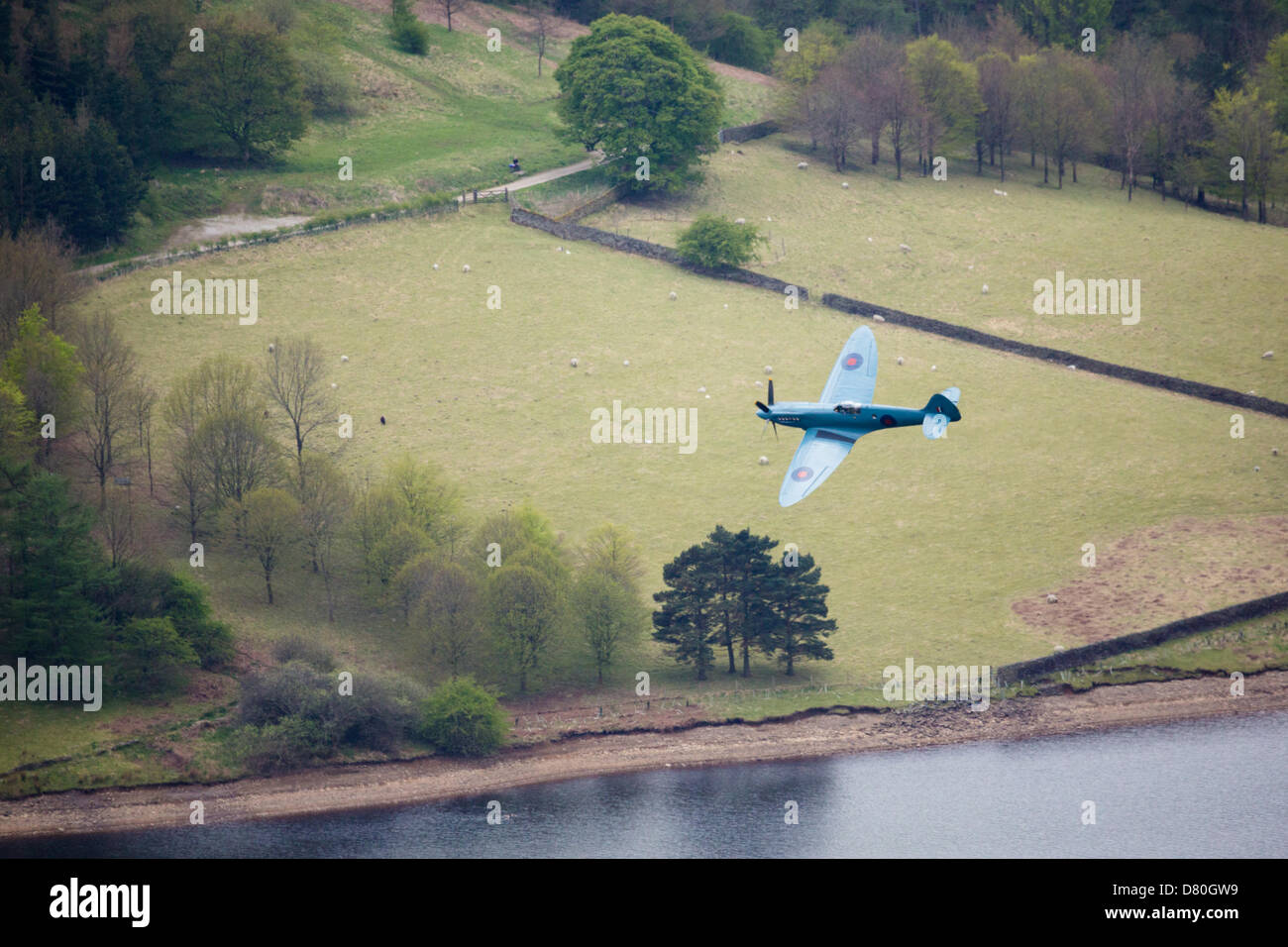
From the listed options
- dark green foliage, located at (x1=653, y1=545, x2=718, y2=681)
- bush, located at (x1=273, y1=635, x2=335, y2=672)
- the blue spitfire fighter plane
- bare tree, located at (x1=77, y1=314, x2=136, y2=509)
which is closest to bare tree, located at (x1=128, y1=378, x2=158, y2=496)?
bare tree, located at (x1=77, y1=314, x2=136, y2=509)

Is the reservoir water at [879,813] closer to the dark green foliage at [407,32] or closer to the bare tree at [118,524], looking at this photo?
the bare tree at [118,524]

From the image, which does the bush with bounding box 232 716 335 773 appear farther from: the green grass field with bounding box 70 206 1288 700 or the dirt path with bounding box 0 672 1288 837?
the green grass field with bounding box 70 206 1288 700

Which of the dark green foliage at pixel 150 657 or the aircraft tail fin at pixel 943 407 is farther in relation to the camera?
the dark green foliage at pixel 150 657

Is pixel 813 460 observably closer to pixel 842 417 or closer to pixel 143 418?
pixel 842 417

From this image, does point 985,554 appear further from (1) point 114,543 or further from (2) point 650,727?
(1) point 114,543

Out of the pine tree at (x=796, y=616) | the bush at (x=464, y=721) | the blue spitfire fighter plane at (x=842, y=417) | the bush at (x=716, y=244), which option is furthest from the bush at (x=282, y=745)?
the bush at (x=716, y=244)

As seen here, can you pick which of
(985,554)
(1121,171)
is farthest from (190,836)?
(1121,171)
